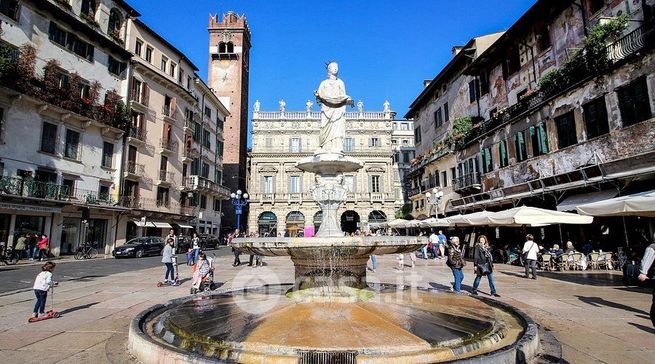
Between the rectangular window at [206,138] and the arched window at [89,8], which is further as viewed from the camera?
the rectangular window at [206,138]

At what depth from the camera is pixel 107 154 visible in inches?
1112

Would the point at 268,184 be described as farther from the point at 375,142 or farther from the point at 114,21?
the point at 114,21

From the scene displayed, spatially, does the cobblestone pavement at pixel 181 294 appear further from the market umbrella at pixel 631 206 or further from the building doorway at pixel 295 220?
the building doorway at pixel 295 220

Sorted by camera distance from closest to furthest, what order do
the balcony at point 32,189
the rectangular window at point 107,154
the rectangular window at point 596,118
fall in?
1. the rectangular window at point 596,118
2. the balcony at point 32,189
3. the rectangular window at point 107,154

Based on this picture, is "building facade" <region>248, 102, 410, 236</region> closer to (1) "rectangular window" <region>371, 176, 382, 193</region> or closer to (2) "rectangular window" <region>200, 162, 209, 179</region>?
(1) "rectangular window" <region>371, 176, 382, 193</region>

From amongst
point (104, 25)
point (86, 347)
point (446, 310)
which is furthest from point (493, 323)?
point (104, 25)

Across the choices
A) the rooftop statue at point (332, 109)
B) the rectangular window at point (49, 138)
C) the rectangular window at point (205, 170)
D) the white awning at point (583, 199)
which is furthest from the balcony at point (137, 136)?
the white awning at point (583, 199)

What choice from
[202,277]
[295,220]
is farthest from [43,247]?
[295,220]

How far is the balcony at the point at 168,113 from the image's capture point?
1341 inches

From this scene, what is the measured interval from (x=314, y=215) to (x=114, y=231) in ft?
85.8

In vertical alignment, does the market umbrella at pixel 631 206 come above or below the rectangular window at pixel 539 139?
below

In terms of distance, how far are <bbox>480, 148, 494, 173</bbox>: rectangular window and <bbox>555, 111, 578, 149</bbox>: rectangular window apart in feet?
20.9

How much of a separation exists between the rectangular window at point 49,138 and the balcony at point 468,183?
1115 inches

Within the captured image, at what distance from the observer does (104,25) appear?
28281 millimetres
